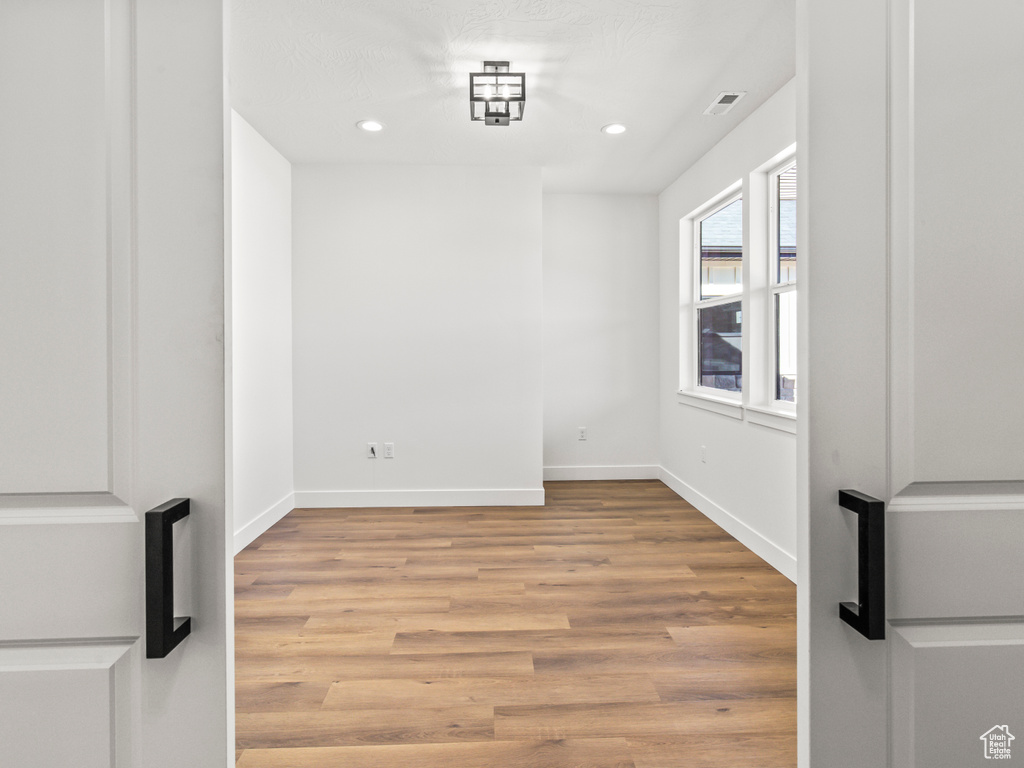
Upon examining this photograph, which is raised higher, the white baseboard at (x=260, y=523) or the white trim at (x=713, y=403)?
the white trim at (x=713, y=403)

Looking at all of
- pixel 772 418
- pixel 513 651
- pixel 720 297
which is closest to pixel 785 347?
pixel 772 418

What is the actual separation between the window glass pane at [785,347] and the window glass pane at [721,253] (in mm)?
703

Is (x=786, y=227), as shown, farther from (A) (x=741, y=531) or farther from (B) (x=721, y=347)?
(A) (x=741, y=531)

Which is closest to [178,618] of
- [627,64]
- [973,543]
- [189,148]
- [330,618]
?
[189,148]

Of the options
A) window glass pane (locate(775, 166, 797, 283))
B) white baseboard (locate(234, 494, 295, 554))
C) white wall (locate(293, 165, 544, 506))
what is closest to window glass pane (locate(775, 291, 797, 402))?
window glass pane (locate(775, 166, 797, 283))

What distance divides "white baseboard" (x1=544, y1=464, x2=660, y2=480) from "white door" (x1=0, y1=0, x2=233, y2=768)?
423 cm

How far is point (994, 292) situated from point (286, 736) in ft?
6.36

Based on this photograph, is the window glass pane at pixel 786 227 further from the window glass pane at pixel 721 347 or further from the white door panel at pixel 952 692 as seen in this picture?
the white door panel at pixel 952 692

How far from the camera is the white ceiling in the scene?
213cm

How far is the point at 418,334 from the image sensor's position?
4.04m

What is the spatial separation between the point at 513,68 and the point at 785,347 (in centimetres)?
212

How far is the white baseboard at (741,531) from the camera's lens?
271 cm

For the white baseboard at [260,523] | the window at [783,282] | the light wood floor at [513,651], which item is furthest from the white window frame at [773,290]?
the white baseboard at [260,523]

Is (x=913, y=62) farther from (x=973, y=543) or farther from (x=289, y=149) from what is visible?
(x=289, y=149)
